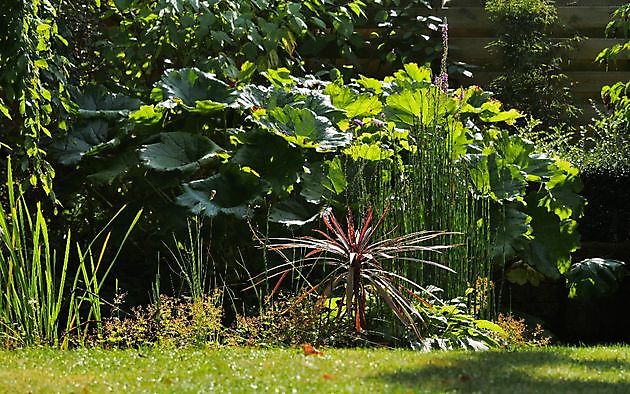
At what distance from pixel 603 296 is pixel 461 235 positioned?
181cm

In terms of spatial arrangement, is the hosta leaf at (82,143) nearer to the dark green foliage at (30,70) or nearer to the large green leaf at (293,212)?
the dark green foliage at (30,70)

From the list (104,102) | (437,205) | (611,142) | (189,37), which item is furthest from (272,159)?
(611,142)

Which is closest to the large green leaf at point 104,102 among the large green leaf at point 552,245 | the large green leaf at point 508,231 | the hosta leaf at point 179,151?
the hosta leaf at point 179,151

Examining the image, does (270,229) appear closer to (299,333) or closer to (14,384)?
(299,333)

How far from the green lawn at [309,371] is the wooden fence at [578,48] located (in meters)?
5.10

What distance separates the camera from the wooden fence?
9.12 metres

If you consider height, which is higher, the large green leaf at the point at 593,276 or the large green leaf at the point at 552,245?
the large green leaf at the point at 552,245

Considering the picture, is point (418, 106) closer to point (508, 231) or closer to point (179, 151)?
point (508, 231)

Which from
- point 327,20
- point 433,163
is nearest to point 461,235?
point 433,163

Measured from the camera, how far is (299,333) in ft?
15.6

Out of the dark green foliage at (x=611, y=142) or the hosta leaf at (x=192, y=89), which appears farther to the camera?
the dark green foliage at (x=611, y=142)

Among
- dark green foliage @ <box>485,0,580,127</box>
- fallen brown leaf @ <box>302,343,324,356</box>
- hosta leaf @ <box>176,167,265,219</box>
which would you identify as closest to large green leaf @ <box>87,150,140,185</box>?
hosta leaf @ <box>176,167,265,219</box>

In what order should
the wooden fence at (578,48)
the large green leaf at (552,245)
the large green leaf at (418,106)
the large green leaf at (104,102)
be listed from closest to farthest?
the large green leaf at (418,106)
the large green leaf at (552,245)
the large green leaf at (104,102)
the wooden fence at (578,48)

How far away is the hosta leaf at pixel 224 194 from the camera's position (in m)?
5.57
